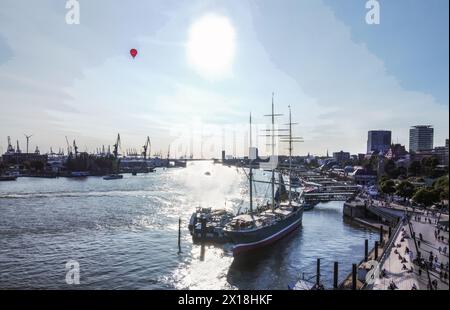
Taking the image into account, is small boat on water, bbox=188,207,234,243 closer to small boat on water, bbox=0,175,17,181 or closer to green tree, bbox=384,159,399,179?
green tree, bbox=384,159,399,179

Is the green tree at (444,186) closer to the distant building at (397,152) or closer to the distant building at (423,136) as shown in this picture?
the distant building at (423,136)

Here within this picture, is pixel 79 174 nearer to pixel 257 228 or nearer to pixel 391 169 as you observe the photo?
pixel 391 169

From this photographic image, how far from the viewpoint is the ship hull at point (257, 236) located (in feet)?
64.9

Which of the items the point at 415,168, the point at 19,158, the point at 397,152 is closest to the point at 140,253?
the point at 415,168

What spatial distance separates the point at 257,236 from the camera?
20750 mm

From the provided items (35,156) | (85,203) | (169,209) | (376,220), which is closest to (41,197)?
(85,203)

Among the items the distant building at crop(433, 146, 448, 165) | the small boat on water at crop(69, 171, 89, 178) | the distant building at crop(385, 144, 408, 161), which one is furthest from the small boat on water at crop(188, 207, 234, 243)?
the small boat on water at crop(69, 171, 89, 178)

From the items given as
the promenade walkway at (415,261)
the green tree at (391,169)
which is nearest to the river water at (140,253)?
the promenade walkway at (415,261)

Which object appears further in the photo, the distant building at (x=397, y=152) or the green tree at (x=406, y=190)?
the distant building at (x=397, y=152)

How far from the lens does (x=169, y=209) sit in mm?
34938

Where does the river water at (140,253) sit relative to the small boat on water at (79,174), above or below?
below

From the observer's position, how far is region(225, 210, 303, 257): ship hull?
19767 millimetres

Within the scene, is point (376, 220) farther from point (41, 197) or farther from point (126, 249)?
point (41, 197)
